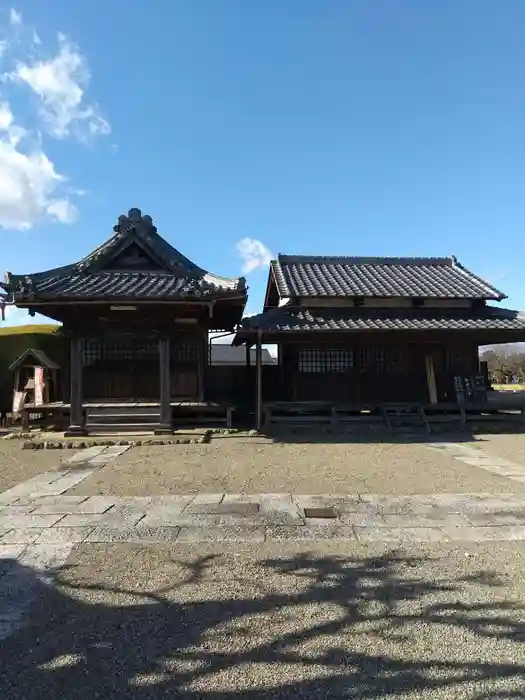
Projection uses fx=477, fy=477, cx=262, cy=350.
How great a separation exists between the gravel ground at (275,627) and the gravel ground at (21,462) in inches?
166

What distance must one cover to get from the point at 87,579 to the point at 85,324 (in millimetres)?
9264

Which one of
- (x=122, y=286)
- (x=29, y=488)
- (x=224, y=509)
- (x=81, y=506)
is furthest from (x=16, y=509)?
(x=122, y=286)

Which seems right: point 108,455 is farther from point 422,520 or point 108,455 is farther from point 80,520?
point 422,520

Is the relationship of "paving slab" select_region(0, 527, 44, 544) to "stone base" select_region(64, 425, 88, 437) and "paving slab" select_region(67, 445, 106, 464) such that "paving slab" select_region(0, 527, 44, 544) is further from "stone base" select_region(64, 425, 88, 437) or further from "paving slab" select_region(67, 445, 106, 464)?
"stone base" select_region(64, 425, 88, 437)

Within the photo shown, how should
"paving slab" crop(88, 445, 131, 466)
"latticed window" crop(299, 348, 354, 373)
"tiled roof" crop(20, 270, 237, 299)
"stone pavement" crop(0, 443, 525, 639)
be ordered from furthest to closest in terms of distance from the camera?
"latticed window" crop(299, 348, 354, 373), "tiled roof" crop(20, 270, 237, 299), "paving slab" crop(88, 445, 131, 466), "stone pavement" crop(0, 443, 525, 639)

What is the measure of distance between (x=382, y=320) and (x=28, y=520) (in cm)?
1098

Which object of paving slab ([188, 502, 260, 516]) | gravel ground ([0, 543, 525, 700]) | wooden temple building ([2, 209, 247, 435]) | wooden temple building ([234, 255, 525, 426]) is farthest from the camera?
wooden temple building ([234, 255, 525, 426])

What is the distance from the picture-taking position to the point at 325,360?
14.8 meters

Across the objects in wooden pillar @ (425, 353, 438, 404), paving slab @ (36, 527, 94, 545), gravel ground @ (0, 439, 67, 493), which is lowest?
paving slab @ (36, 527, 94, 545)

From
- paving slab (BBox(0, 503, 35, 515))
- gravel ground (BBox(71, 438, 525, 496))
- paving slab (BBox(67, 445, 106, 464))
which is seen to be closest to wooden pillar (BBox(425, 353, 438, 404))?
gravel ground (BBox(71, 438, 525, 496))

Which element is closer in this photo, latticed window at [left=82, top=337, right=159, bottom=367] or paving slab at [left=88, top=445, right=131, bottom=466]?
paving slab at [left=88, top=445, right=131, bottom=466]

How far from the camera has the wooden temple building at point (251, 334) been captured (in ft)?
39.7

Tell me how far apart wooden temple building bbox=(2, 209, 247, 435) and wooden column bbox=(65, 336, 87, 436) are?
0.08ft

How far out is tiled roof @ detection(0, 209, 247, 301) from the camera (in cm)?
1141
